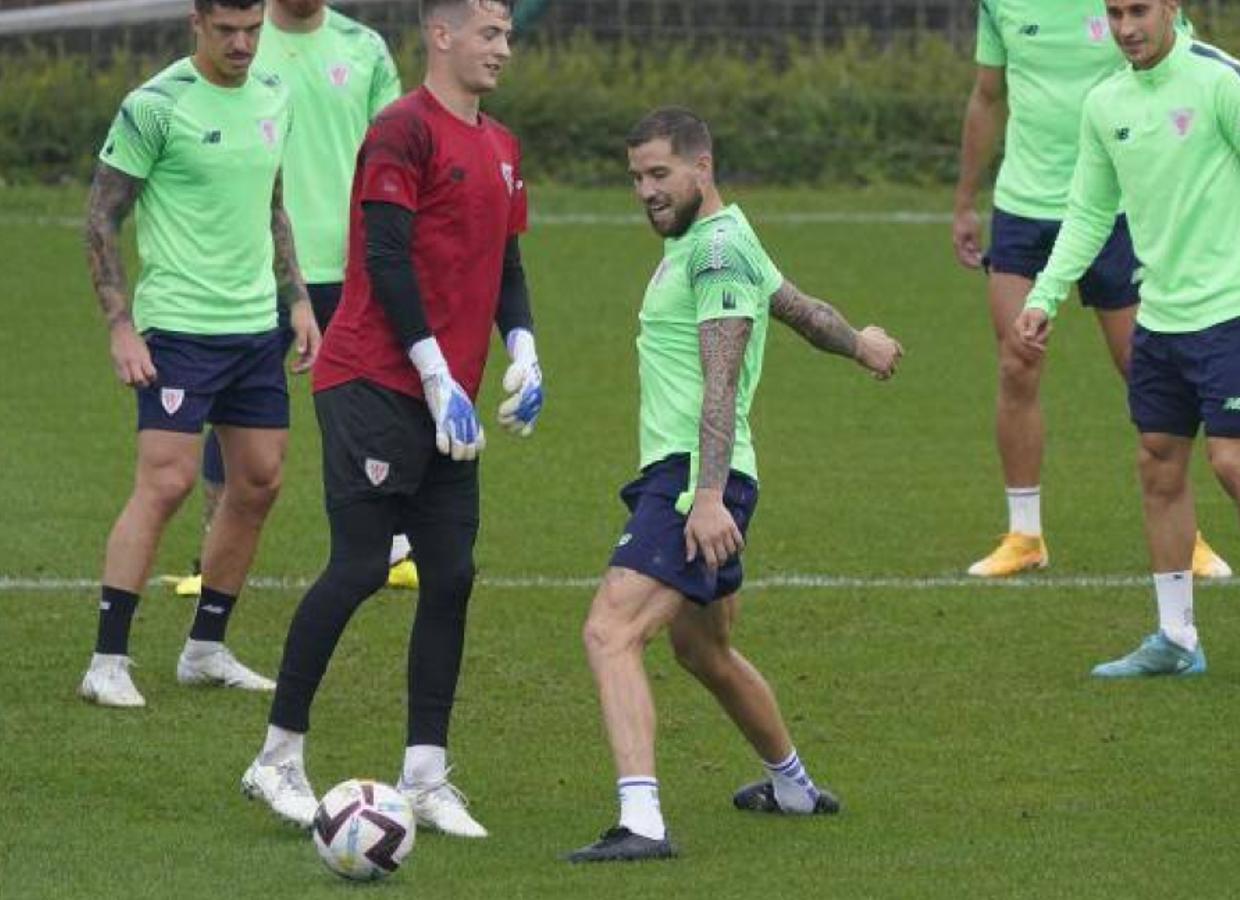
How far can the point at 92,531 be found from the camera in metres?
12.5

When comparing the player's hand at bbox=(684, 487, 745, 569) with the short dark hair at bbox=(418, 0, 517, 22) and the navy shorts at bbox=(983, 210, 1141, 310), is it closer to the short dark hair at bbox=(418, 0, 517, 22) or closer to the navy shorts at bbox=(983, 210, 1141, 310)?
the short dark hair at bbox=(418, 0, 517, 22)

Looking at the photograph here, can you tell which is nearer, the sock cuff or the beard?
the beard

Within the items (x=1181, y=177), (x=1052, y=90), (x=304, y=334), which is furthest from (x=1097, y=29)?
(x=304, y=334)

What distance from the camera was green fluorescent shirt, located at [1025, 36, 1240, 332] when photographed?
383 inches

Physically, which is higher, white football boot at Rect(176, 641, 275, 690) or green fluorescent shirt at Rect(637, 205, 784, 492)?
green fluorescent shirt at Rect(637, 205, 784, 492)

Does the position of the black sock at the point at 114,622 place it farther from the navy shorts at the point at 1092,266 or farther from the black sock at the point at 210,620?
the navy shorts at the point at 1092,266

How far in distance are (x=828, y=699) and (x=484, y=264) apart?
224 cm

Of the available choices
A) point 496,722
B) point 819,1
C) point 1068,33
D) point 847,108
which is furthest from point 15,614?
point 819,1

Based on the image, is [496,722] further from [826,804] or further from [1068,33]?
[1068,33]

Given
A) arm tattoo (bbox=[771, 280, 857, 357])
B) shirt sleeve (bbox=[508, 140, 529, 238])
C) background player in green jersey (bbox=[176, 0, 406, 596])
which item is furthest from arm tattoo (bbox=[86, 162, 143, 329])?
arm tattoo (bbox=[771, 280, 857, 357])

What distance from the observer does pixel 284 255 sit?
10.3 meters

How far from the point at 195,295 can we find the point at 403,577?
219 cm

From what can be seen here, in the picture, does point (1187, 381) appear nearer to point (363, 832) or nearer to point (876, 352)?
point (876, 352)

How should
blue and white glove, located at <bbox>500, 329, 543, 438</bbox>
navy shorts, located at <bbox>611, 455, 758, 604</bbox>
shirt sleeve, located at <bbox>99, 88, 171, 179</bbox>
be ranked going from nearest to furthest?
1. navy shorts, located at <bbox>611, 455, 758, 604</bbox>
2. blue and white glove, located at <bbox>500, 329, 543, 438</bbox>
3. shirt sleeve, located at <bbox>99, 88, 171, 179</bbox>
